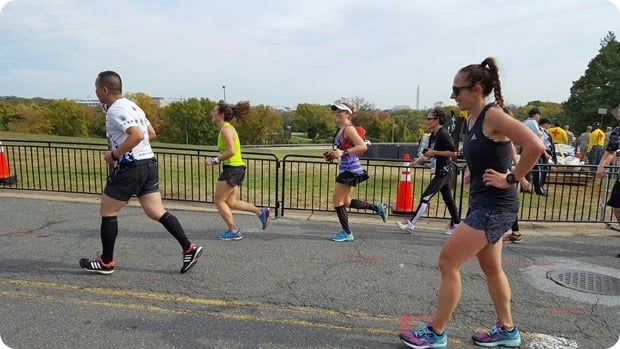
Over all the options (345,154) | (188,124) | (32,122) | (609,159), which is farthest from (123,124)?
(32,122)

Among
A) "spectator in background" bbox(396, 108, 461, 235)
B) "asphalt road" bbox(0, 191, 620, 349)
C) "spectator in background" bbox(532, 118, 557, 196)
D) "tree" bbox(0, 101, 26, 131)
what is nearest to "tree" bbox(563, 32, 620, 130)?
"spectator in background" bbox(532, 118, 557, 196)

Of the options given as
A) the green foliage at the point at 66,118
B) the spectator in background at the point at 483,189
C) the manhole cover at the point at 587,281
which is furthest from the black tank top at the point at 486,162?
the green foliage at the point at 66,118

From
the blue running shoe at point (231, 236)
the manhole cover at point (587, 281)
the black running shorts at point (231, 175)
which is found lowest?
the manhole cover at point (587, 281)

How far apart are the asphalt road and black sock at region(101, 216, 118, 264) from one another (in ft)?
0.64

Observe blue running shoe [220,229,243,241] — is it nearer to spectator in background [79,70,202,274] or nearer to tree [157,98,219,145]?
spectator in background [79,70,202,274]

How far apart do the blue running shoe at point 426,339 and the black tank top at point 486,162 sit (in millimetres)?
907

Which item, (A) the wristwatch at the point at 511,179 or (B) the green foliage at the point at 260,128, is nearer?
(A) the wristwatch at the point at 511,179

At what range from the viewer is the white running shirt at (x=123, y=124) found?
143 inches

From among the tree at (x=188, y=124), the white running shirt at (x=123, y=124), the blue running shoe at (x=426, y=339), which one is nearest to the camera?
the blue running shoe at (x=426, y=339)

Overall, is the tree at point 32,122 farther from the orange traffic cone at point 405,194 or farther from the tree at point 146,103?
the orange traffic cone at point 405,194

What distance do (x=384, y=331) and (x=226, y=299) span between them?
4.48 ft

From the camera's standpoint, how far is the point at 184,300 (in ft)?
11.5

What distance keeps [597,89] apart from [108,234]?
179ft

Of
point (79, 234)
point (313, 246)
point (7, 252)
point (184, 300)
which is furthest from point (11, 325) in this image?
point (313, 246)
